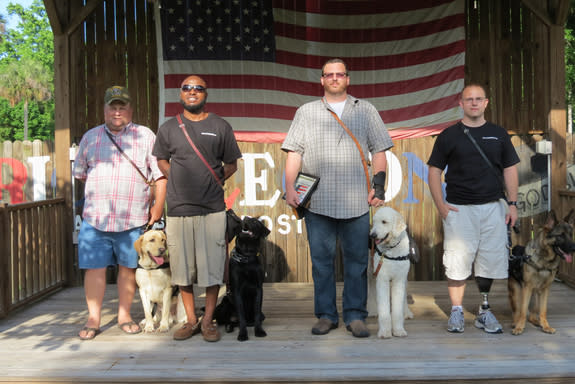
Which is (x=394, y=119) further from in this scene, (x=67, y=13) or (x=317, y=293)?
(x=67, y=13)

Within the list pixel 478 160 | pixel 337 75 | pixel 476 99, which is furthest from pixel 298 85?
pixel 478 160

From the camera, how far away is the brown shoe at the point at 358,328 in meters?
3.39

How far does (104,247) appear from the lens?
3609mm

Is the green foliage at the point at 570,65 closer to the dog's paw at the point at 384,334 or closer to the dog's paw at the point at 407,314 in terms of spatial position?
the dog's paw at the point at 407,314

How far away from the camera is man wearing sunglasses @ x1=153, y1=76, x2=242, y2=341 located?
10.9 ft

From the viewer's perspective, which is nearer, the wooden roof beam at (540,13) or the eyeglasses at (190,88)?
the eyeglasses at (190,88)

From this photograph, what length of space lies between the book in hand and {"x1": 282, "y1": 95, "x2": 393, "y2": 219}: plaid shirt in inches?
2.1

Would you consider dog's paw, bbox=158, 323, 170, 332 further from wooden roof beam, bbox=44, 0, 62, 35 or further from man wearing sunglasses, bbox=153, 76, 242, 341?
wooden roof beam, bbox=44, 0, 62, 35

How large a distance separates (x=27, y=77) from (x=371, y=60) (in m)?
28.9

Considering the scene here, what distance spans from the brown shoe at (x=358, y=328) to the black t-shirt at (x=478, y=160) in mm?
1125

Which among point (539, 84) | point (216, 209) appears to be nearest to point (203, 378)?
point (216, 209)

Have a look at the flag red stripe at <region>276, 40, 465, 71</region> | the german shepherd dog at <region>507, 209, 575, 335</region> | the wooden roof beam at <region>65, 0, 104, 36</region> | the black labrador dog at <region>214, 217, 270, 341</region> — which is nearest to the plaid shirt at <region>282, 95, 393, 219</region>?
the black labrador dog at <region>214, 217, 270, 341</region>

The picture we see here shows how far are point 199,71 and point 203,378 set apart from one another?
3546mm

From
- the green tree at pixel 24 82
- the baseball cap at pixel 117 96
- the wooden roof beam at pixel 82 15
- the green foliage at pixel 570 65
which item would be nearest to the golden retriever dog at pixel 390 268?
the baseball cap at pixel 117 96
